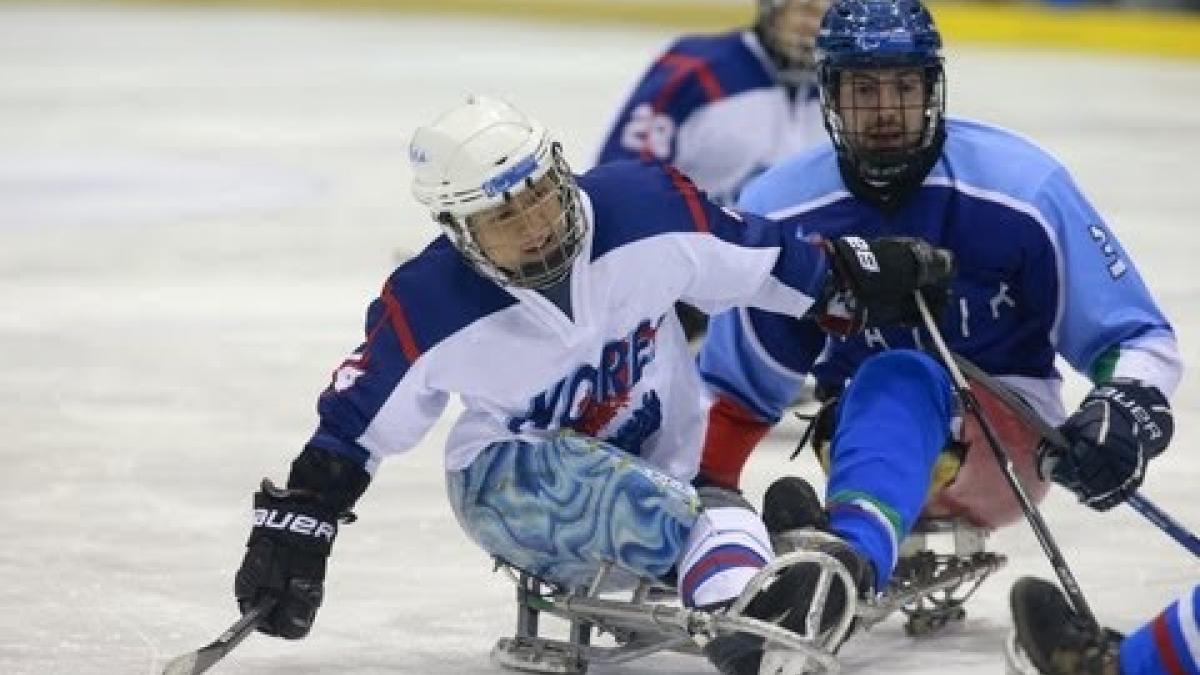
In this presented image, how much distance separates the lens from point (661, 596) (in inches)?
131

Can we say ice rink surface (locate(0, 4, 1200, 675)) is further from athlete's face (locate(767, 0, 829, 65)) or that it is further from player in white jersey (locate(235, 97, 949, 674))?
athlete's face (locate(767, 0, 829, 65))

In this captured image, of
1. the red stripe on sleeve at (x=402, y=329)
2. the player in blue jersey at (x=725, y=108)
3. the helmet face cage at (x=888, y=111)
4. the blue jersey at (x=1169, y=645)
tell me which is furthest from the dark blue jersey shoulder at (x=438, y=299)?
the player in blue jersey at (x=725, y=108)

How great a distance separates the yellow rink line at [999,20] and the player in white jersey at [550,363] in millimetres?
8091

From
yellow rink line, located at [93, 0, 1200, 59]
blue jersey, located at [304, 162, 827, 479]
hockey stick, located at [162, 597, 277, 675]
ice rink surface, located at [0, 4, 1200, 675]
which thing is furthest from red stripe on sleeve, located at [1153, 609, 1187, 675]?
yellow rink line, located at [93, 0, 1200, 59]

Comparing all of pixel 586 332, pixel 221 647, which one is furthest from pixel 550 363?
pixel 221 647

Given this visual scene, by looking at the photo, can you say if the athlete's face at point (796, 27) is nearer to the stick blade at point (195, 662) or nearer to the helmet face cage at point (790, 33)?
the helmet face cage at point (790, 33)

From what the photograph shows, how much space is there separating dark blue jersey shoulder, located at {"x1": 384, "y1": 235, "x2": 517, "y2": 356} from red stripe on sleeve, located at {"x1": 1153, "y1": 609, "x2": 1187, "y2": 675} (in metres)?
0.80

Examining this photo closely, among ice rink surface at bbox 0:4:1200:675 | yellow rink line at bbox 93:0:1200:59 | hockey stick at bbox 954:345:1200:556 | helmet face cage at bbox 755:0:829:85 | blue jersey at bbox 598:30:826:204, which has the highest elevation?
hockey stick at bbox 954:345:1200:556

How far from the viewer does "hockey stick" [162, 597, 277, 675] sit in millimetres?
3023

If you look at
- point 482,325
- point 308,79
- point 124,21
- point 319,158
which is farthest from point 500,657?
point 124,21

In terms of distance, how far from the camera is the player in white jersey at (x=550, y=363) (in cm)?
301

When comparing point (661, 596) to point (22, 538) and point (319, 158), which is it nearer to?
point (22, 538)

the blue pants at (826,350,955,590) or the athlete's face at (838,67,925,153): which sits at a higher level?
the athlete's face at (838,67,925,153)

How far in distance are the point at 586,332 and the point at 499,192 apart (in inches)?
8.4
